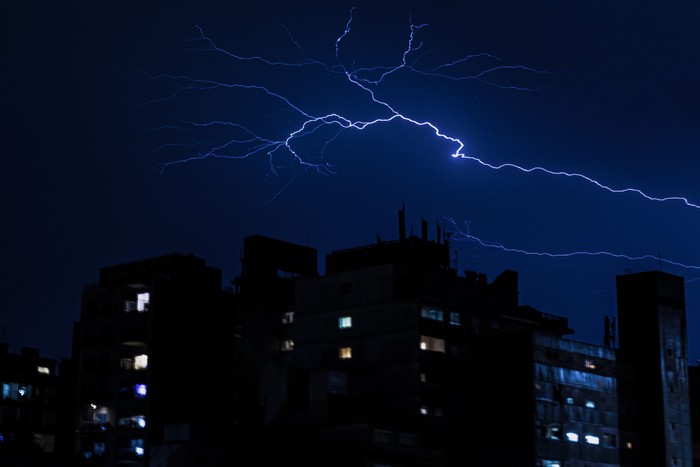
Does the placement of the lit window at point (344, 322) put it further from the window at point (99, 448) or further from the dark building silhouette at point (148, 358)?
the window at point (99, 448)

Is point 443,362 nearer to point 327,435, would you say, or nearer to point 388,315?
point 388,315

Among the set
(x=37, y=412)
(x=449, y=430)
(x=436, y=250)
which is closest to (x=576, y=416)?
(x=449, y=430)

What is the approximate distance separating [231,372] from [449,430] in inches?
915

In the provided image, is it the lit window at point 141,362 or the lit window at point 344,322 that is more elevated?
the lit window at point 344,322

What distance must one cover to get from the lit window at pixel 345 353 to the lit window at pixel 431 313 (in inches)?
230

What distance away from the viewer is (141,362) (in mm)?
78000

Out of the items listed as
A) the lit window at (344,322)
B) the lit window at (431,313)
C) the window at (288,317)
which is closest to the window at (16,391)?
the window at (288,317)

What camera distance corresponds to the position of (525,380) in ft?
209

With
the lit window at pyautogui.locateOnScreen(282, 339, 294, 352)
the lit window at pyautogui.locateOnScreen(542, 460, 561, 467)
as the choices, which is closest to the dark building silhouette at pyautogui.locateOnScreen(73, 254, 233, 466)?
the lit window at pyautogui.locateOnScreen(282, 339, 294, 352)

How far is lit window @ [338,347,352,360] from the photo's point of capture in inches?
3076

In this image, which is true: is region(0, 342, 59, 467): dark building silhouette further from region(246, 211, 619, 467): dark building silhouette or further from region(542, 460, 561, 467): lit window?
region(542, 460, 561, 467): lit window

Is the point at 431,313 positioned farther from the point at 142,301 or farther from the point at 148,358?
the point at 142,301

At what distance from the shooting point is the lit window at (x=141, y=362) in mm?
77750

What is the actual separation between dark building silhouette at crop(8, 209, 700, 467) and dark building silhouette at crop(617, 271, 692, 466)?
0.10 meters
